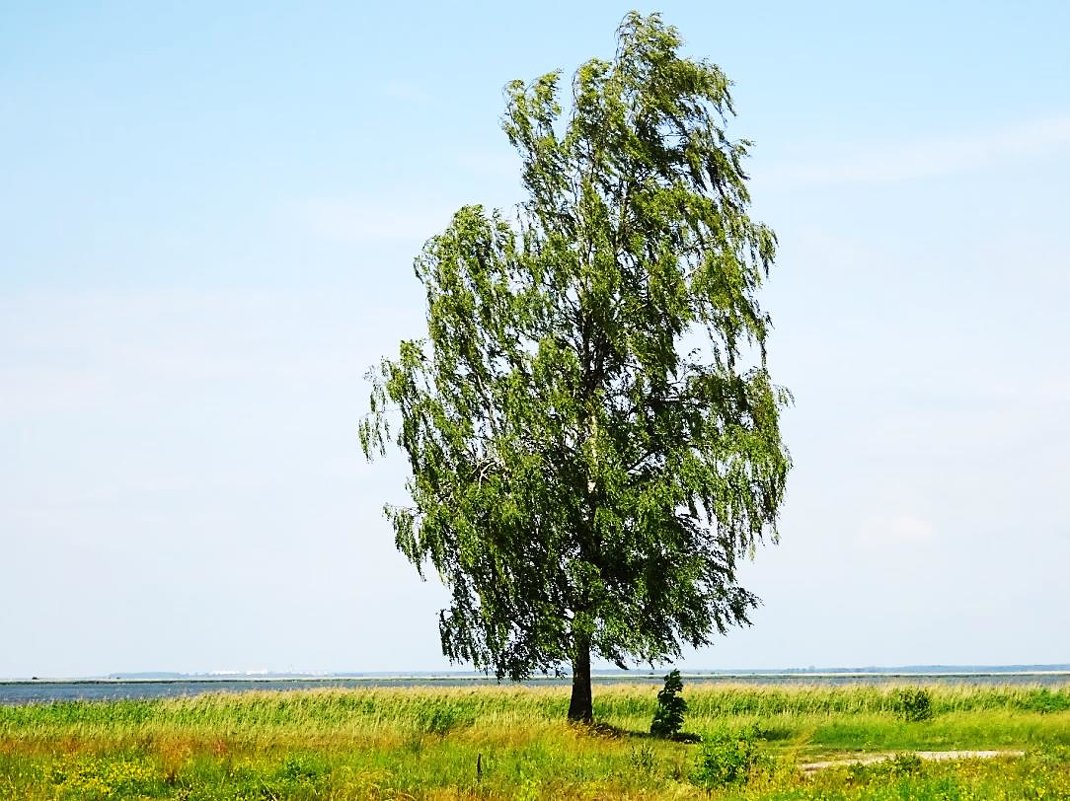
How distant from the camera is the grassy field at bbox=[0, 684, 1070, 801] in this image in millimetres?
16188

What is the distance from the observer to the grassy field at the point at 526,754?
16188mm

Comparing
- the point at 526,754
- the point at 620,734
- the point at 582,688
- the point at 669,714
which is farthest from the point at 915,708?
the point at 526,754

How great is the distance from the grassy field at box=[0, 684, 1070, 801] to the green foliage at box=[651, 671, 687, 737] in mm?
789

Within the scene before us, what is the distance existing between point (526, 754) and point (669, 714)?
25.3 ft

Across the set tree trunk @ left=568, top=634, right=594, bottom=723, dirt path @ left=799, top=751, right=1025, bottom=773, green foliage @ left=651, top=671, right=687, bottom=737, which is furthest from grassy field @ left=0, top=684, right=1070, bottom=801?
tree trunk @ left=568, top=634, right=594, bottom=723

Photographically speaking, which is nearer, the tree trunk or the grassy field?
the grassy field

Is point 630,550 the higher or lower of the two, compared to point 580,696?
higher

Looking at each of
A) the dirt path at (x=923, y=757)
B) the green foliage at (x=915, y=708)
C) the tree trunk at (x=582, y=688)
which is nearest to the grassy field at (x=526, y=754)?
the green foliage at (x=915, y=708)

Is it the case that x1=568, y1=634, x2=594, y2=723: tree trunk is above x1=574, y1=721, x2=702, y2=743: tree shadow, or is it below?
above

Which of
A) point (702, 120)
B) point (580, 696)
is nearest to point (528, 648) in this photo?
point (580, 696)

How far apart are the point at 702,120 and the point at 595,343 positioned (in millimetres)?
6975

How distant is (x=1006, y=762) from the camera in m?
19.6

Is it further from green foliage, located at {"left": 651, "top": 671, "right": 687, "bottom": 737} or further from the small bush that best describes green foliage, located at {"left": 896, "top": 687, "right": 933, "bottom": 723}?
the small bush

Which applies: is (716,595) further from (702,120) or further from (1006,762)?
(702,120)
